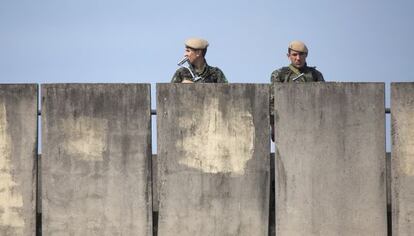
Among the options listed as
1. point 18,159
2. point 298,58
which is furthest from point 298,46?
point 18,159

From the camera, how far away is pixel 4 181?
15.4 m

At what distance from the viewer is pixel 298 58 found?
15.8 metres

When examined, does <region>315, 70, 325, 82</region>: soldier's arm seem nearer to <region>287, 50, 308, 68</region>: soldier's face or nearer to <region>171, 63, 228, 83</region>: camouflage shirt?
<region>287, 50, 308, 68</region>: soldier's face

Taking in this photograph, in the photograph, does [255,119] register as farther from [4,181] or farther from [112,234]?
[4,181]

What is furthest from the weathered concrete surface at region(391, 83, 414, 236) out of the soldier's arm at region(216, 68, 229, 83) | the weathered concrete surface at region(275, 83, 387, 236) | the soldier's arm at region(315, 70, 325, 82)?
the soldier's arm at region(216, 68, 229, 83)

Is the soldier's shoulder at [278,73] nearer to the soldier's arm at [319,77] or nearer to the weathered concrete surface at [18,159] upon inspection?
the soldier's arm at [319,77]

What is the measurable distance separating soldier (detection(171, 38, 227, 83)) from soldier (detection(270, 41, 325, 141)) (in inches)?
29.1

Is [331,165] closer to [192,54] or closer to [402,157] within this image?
[402,157]

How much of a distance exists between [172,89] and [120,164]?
1135mm

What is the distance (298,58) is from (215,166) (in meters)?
1.86

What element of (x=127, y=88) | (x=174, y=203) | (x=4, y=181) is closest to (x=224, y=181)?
Answer: (x=174, y=203)

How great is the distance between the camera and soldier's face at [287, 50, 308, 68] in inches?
623

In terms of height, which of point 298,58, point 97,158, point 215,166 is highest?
point 298,58

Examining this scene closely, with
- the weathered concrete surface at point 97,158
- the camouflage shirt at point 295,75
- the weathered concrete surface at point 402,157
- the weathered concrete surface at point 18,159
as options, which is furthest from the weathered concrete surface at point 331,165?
the weathered concrete surface at point 18,159
